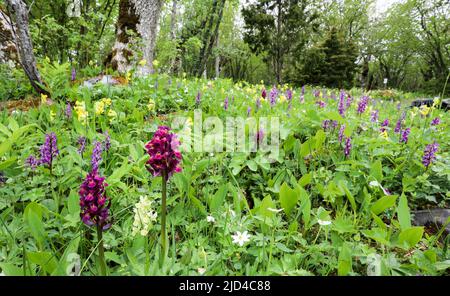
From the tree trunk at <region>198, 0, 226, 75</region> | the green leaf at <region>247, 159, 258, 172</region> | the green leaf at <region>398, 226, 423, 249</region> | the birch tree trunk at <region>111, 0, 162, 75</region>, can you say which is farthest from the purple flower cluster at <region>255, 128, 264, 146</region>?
the tree trunk at <region>198, 0, 226, 75</region>

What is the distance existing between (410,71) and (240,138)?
49.1 meters

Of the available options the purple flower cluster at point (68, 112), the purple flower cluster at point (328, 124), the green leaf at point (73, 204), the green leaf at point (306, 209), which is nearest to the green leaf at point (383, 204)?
the green leaf at point (306, 209)

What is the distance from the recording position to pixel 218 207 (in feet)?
5.44

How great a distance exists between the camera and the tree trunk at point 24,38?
2.84 m

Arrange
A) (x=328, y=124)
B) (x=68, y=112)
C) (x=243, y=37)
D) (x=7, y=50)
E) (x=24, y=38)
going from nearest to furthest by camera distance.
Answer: (x=328, y=124)
(x=68, y=112)
(x=24, y=38)
(x=7, y=50)
(x=243, y=37)

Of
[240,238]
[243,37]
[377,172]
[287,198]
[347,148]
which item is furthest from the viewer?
[243,37]

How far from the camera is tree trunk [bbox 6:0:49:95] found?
9.32ft

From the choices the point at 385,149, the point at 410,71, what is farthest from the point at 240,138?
the point at 410,71

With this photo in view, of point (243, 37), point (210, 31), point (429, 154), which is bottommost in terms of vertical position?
point (429, 154)

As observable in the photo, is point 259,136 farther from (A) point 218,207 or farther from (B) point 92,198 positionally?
(B) point 92,198

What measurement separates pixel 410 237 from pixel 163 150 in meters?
1.29

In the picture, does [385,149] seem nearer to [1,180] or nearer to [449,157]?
[449,157]

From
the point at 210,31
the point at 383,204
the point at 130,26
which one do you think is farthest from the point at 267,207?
the point at 210,31
